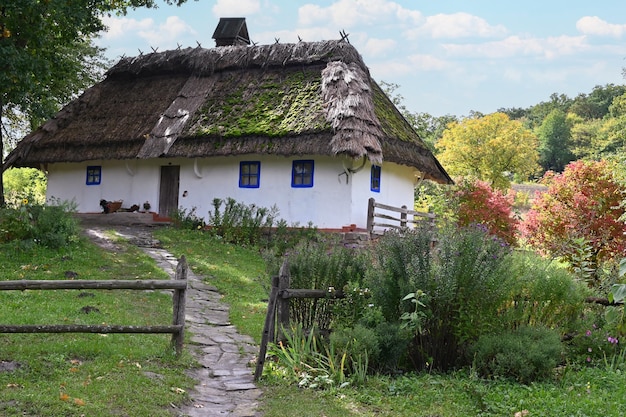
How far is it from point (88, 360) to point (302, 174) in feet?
40.3

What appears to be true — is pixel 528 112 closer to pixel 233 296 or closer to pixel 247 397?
pixel 233 296

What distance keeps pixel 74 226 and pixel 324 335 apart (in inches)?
352

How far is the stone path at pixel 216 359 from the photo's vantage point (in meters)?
6.14

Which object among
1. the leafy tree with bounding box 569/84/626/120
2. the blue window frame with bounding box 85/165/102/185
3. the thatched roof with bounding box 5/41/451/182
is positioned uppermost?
the leafy tree with bounding box 569/84/626/120

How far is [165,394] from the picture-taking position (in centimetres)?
607

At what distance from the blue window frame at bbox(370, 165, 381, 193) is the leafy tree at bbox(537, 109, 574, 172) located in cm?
4772

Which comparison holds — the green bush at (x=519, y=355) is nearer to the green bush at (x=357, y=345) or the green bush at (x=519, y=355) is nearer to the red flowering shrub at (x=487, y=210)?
the green bush at (x=357, y=345)

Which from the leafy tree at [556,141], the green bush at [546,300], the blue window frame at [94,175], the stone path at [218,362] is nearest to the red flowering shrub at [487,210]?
the blue window frame at [94,175]

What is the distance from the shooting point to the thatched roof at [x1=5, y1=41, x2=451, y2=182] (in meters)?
17.9

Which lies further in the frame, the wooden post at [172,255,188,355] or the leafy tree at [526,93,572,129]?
the leafy tree at [526,93,572,129]

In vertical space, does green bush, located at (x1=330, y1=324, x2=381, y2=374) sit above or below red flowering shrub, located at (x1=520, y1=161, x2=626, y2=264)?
below

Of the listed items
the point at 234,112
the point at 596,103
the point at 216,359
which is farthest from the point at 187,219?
the point at 596,103

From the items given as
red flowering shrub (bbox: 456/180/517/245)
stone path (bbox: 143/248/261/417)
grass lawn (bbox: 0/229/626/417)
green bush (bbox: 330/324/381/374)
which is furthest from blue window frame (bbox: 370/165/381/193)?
green bush (bbox: 330/324/381/374)

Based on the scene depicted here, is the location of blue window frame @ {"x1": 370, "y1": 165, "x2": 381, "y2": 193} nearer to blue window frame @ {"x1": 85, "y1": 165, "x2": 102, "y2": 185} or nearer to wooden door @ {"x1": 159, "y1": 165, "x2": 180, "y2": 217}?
wooden door @ {"x1": 159, "y1": 165, "x2": 180, "y2": 217}
